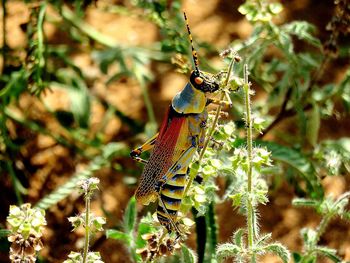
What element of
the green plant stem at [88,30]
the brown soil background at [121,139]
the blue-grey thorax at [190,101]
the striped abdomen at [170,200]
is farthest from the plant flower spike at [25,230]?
the green plant stem at [88,30]

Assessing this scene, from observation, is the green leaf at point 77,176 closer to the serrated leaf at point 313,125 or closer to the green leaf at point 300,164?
the green leaf at point 300,164

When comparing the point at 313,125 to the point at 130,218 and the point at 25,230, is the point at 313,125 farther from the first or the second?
the point at 25,230

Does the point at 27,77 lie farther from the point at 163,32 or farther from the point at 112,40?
the point at 112,40

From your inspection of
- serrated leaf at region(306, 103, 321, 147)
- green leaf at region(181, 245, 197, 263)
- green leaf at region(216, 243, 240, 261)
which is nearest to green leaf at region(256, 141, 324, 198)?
serrated leaf at region(306, 103, 321, 147)

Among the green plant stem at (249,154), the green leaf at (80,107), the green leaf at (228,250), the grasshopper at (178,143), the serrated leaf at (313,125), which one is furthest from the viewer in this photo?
the green leaf at (80,107)

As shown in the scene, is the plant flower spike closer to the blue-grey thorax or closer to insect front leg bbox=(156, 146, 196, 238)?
insect front leg bbox=(156, 146, 196, 238)

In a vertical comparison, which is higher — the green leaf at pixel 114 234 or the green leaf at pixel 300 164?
the green leaf at pixel 300 164
